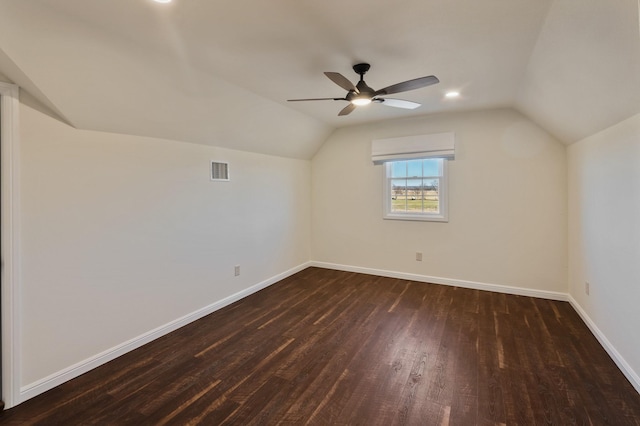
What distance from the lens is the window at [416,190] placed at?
4453 mm

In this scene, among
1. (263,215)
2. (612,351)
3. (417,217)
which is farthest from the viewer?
(417,217)

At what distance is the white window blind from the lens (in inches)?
168

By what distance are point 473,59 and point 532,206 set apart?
91.8 inches

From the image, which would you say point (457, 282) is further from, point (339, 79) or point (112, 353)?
point (112, 353)

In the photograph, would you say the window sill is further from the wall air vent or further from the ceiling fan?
the wall air vent

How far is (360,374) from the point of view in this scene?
2342 millimetres

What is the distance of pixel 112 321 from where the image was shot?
2.59 metres

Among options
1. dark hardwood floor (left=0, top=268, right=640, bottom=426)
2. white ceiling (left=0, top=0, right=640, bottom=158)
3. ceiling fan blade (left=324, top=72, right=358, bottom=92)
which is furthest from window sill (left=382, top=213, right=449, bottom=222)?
ceiling fan blade (left=324, top=72, right=358, bottom=92)

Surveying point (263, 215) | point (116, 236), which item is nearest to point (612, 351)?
point (263, 215)

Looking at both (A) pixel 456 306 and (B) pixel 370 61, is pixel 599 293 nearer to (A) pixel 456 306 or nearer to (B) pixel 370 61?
(A) pixel 456 306

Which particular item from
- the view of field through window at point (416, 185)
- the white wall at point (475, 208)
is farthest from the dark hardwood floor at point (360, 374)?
the view of field through window at point (416, 185)

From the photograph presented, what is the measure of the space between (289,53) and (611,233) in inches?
121

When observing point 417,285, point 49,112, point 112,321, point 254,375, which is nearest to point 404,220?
point 417,285

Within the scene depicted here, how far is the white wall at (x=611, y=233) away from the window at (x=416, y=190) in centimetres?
151
